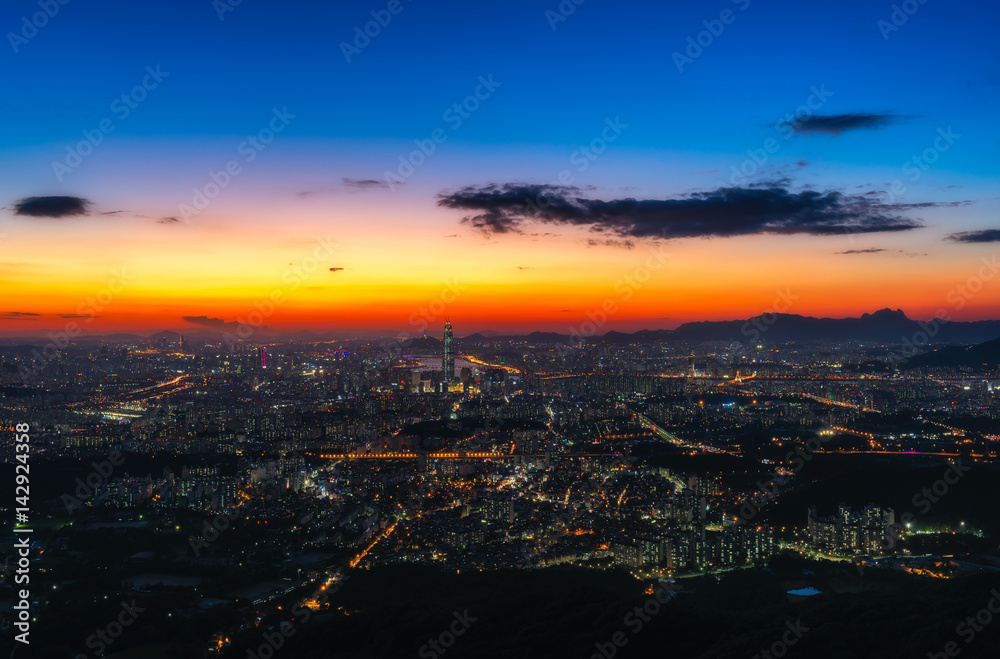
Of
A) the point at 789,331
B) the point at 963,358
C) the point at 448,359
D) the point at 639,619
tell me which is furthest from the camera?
the point at 789,331

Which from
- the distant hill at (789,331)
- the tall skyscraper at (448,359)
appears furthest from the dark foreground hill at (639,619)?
the distant hill at (789,331)

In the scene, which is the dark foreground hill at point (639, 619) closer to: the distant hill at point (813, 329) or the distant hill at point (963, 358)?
the distant hill at point (963, 358)

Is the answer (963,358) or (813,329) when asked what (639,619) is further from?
(813,329)

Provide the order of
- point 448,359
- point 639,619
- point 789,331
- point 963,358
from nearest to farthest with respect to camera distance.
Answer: point 639,619 → point 963,358 → point 448,359 → point 789,331

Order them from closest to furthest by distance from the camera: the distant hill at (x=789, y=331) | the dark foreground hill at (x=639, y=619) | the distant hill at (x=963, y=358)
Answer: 1. the dark foreground hill at (x=639, y=619)
2. the distant hill at (x=963, y=358)
3. the distant hill at (x=789, y=331)

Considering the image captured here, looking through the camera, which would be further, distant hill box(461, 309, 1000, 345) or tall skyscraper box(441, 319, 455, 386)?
distant hill box(461, 309, 1000, 345)

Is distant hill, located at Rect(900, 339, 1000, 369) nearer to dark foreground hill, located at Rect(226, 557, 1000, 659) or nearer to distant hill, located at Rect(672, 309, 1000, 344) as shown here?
distant hill, located at Rect(672, 309, 1000, 344)

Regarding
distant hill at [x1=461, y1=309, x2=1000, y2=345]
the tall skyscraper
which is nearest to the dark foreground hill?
the tall skyscraper

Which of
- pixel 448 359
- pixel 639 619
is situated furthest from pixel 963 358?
pixel 639 619
